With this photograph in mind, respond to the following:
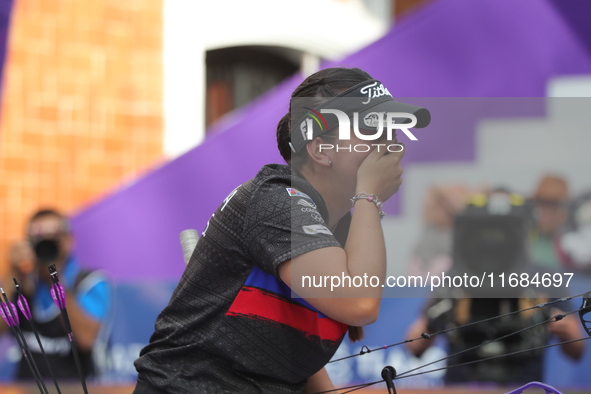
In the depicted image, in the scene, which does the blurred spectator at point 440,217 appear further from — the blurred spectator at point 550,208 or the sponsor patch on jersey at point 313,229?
the sponsor patch on jersey at point 313,229

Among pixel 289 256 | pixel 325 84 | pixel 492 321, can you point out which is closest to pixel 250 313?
pixel 289 256

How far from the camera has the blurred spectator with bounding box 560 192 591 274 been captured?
3.73 meters

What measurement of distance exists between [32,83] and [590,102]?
5.07 m

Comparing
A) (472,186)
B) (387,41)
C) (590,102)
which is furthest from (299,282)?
(387,41)

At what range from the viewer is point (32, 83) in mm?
6500

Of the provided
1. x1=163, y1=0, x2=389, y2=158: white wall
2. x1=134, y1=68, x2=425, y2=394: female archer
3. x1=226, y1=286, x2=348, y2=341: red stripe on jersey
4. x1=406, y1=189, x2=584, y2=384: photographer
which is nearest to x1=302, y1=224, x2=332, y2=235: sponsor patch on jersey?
x1=134, y1=68, x2=425, y2=394: female archer

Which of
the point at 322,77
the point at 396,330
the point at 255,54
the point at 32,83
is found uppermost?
the point at 255,54

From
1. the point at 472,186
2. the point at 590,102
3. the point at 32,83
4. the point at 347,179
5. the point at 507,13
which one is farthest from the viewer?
the point at 32,83

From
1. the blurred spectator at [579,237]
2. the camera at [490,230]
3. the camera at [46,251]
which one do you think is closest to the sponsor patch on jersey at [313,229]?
the camera at [490,230]

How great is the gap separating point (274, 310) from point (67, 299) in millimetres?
2568

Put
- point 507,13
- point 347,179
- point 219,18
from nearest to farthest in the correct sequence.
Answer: point 347,179
point 507,13
point 219,18

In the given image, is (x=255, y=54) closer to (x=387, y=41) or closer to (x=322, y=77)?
(x=387, y=41)

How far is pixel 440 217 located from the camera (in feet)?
12.4

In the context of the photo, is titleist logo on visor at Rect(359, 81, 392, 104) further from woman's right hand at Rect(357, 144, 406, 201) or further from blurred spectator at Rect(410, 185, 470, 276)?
blurred spectator at Rect(410, 185, 470, 276)
